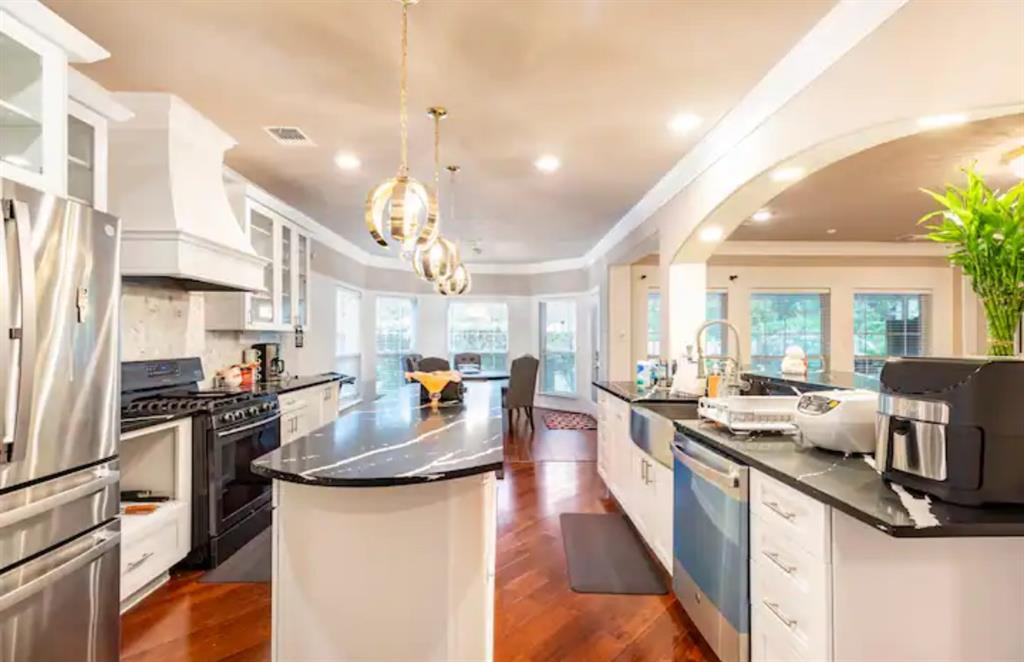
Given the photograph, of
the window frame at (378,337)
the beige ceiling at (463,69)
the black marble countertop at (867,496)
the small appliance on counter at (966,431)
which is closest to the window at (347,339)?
the window frame at (378,337)

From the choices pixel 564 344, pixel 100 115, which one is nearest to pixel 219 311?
pixel 100 115

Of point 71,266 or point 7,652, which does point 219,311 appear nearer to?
point 71,266

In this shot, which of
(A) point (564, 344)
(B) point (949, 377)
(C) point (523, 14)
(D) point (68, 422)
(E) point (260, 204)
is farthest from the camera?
(A) point (564, 344)

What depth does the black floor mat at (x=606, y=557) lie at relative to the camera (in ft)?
9.32

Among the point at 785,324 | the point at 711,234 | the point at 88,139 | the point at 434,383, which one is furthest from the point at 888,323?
the point at 88,139

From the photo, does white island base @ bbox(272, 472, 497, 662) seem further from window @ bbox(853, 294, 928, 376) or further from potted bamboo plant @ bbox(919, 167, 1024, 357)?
window @ bbox(853, 294, 928, 376)

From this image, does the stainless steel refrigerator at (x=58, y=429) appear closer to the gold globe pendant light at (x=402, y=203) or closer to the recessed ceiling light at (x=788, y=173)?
the gold globe pendant light at (x=402, y=203)

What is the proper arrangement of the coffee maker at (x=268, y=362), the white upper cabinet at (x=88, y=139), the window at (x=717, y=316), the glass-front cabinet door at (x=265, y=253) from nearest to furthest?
the white upper cabinet at (x=88, y=139) → the glass-front cabinet door at (x=265, y=253) → the coffee maker at (x=268, y=362) → the window at (x=717, y=316)

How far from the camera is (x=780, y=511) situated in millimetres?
1673

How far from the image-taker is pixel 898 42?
189 cm

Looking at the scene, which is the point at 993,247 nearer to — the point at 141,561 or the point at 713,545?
the point at 713,545

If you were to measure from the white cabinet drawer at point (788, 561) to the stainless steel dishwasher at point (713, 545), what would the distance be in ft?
0.21

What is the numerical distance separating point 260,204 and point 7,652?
3.67m

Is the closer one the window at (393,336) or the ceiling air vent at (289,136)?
the ceiling air vent at (289,136)
